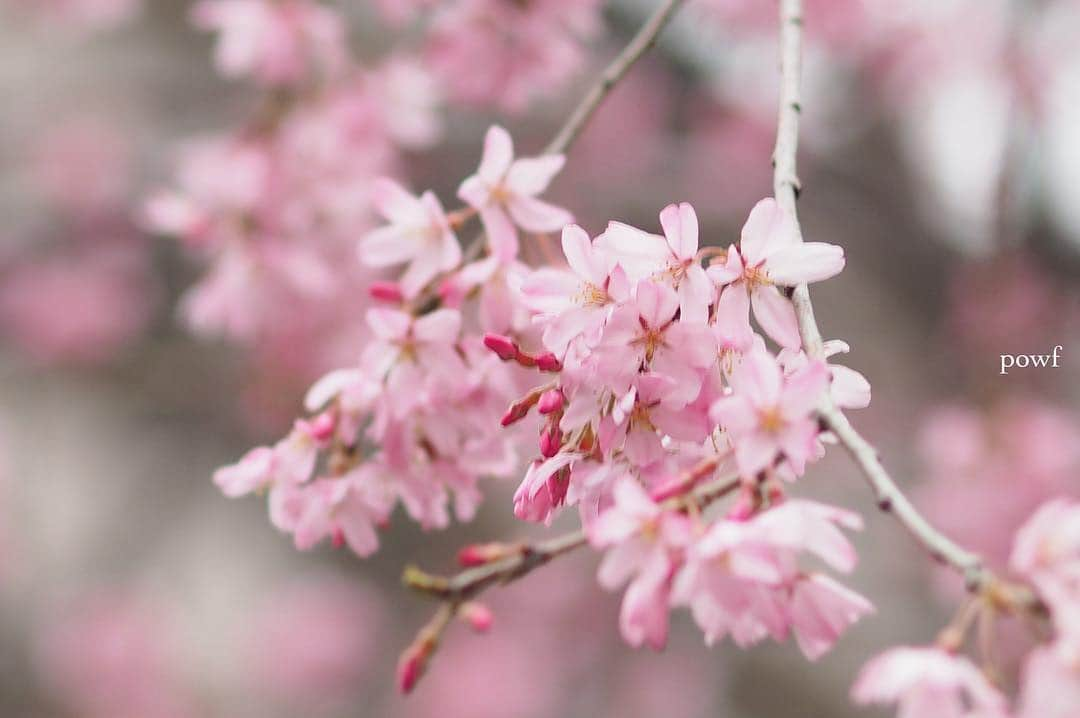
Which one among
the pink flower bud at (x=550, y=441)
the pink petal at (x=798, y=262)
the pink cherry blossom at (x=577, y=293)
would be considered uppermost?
the pink petal at (x=798, y=262)

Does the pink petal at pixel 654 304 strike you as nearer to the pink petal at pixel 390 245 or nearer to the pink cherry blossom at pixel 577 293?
the pink cherry blossom at pixel 577 293

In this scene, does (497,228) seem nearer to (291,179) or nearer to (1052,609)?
(1052,609)

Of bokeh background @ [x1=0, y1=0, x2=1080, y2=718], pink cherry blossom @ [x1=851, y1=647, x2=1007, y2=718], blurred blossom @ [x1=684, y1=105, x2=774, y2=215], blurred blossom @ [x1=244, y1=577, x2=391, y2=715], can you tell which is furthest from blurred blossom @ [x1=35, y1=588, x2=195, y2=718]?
pink cherry blossom @ [x1=851, y1=647, x2=1007, y2=718]

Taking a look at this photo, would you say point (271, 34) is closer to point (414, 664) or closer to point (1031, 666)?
point (414, 664)

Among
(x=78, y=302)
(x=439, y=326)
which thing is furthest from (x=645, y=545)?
(x=78, y=302)

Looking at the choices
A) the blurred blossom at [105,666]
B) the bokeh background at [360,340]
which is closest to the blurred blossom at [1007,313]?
the bokeh background at [360,340]
